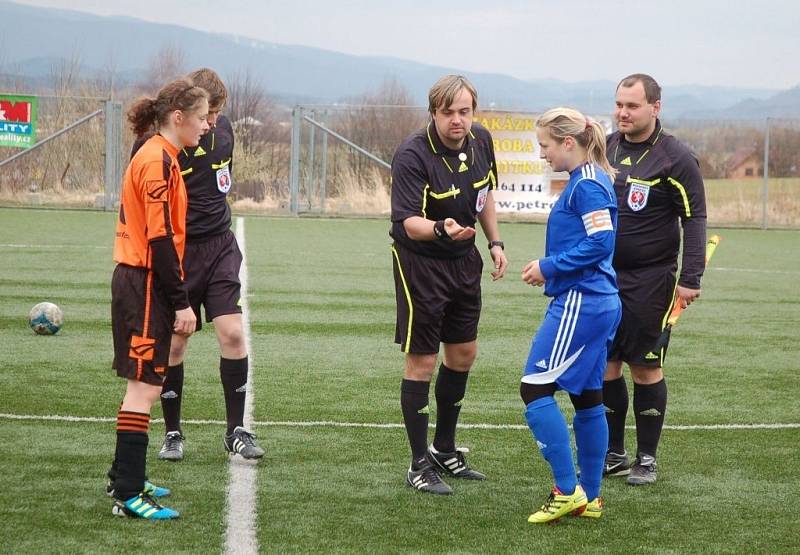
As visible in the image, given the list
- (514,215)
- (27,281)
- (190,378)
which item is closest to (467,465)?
(190,378)

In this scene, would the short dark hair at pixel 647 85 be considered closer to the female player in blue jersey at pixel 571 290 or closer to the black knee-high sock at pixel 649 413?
the female player in blue jersey at pixel 571 290

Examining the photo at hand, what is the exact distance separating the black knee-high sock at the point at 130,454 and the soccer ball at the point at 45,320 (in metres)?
5.08

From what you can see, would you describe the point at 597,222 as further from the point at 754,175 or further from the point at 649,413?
the point at 754,175

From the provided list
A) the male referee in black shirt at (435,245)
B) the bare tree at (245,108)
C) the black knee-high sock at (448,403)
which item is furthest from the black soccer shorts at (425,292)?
the bare tree at (245,108)

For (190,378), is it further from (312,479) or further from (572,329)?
(572,329)

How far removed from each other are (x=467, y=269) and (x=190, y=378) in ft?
10.5

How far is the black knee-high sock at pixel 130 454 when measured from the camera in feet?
17.6

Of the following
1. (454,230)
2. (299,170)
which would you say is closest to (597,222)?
(454,230)

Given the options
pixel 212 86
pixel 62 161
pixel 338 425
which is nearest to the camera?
pixel 212 86

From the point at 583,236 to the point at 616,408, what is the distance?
1.46 meters

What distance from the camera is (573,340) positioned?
5457 mm

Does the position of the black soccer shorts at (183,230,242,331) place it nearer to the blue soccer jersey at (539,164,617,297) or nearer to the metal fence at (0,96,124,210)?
the blue soccer jersey at (539,164,617,297)

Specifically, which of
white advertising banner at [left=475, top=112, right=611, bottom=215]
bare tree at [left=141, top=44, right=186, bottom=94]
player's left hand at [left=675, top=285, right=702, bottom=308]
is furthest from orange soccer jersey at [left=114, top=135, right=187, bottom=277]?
bare tree at [left=141, top=44, right=186, bottom=94]

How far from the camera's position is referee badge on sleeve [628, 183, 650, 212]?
6332 mm
